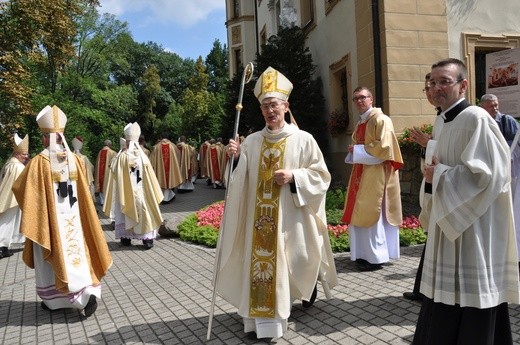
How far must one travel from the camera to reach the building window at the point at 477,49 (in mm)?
10453

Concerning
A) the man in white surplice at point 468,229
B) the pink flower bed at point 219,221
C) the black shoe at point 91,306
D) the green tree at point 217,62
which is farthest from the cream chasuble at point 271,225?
the green tree at point 217,62

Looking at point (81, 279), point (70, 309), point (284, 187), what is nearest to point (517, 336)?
point (284, 187)

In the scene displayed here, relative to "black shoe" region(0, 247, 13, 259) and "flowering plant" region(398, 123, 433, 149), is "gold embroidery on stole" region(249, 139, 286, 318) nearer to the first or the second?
"flowering plant" region(398, 123, 433, 149)

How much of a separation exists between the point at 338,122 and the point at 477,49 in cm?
375

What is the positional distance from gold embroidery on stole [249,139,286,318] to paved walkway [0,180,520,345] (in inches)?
13.3

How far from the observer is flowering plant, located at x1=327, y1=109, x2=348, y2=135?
40.1 ft

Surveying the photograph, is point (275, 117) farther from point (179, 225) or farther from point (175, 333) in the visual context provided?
point (179, 225)

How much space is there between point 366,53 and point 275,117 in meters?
7.40

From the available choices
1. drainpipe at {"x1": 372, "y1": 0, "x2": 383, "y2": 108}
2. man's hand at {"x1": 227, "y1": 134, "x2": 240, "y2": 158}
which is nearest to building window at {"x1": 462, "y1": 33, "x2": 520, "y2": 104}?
drainpipe at {"x1": 372, "y1": 0, "x2": 383, "y2": 108}

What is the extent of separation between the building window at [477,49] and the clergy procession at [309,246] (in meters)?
5.60

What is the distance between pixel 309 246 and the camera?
158 inches

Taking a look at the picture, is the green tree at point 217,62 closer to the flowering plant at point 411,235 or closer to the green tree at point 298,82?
the green tree at point 298,82

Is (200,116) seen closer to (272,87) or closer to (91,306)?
(91,306)

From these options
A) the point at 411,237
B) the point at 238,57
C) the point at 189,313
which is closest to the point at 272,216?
the point at 189,313
